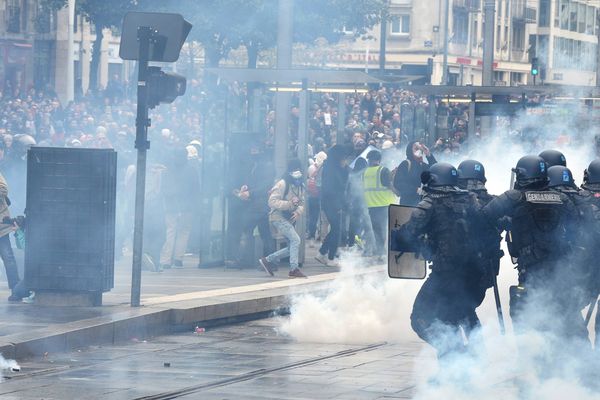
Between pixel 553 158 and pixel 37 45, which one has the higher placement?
pixel 37 45

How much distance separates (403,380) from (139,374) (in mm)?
1915

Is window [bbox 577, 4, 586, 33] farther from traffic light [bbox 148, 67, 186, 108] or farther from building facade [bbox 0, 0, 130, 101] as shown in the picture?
traffic light [bbox 148, 67, 186, 108]

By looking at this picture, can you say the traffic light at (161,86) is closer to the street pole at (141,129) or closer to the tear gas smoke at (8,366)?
the street pole at (141,129)

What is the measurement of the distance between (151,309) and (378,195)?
281 inches

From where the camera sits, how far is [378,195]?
20.4m

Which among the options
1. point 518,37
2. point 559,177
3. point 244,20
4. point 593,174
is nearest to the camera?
point 559,177

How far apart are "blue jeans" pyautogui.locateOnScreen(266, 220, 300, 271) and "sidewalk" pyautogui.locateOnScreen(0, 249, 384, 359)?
0.22m

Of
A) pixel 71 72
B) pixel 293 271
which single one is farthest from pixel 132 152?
pixel 71 72

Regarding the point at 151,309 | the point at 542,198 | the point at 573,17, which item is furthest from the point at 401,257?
the point at 573,17

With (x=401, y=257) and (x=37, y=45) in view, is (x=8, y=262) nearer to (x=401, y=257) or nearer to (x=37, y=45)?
(x=401, y=257)

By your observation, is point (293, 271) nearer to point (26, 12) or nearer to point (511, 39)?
point (26, 12)

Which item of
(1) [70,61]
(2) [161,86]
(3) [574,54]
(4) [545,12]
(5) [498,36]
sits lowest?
(2) [161,86]

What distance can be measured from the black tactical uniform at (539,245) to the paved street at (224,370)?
1014 mm

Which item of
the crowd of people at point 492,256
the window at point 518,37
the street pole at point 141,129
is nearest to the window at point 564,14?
the window at point 518,37
